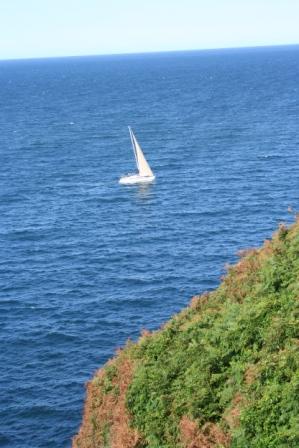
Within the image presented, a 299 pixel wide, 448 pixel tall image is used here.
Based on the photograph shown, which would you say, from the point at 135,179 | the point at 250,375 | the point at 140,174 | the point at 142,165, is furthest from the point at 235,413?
the point at 142,165

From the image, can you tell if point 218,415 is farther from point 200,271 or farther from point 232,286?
point 200,271

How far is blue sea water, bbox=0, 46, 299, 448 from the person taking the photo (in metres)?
56.4

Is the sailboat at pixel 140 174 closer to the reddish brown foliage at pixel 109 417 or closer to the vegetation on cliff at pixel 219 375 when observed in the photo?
the vegetation on cliff at pixel 219 375

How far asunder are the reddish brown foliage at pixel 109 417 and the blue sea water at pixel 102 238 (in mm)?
16639

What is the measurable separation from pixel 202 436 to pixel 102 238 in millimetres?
64149

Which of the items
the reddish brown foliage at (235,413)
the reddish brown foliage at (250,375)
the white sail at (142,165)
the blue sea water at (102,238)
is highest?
the reddish brown foliage at (250,375)

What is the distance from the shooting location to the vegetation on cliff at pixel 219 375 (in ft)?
77.8

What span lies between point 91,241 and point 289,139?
69016 mm

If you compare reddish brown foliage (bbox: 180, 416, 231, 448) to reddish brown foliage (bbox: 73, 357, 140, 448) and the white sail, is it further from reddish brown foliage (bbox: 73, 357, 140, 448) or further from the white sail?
the white sail

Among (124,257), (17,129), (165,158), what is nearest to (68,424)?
(124,257)

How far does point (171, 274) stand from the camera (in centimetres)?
7438

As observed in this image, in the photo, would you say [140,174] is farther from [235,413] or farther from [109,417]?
[235,413]

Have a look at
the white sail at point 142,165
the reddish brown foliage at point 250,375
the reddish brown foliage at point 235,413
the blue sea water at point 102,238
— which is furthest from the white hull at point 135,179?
the reddish brown foliage at point 235,413

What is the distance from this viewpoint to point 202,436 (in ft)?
79.5
